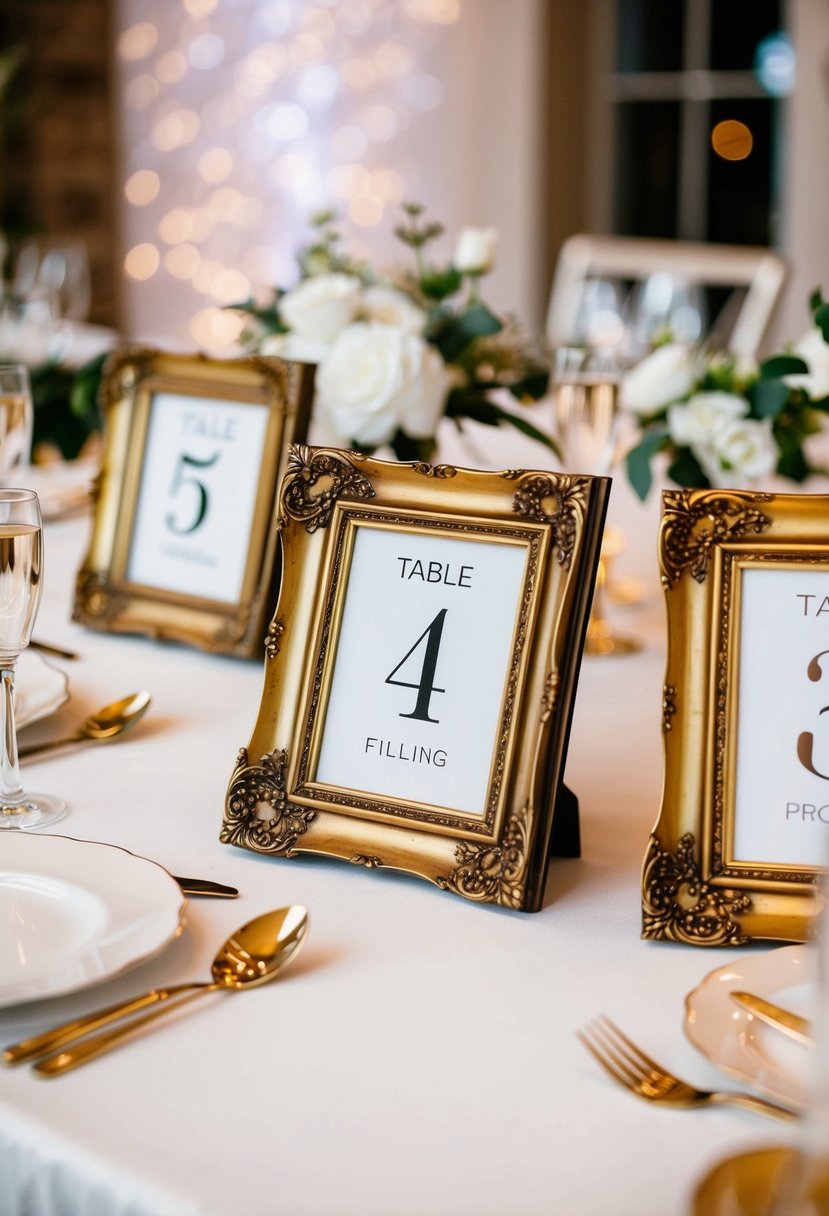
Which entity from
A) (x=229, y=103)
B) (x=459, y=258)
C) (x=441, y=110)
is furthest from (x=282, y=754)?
(x=229, y=103)

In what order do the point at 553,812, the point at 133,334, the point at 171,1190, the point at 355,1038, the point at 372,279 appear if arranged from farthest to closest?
the point at 133,334
the point at 372,279
the point at 553,812
the point at 355,1038
the point at 171,1190

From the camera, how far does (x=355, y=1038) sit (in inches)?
26.8

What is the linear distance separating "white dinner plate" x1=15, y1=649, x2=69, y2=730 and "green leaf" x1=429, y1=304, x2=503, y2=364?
0.57 metres

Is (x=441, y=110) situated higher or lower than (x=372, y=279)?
higher

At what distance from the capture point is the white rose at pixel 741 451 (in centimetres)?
Answer: 130

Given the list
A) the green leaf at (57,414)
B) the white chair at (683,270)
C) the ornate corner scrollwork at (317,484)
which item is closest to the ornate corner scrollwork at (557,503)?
the ornate corner scrollwork at (317,484)

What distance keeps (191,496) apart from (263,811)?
49 cm

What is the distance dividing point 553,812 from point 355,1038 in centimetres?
20

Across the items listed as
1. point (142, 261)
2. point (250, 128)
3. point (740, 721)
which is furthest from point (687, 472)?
point (142, 261)

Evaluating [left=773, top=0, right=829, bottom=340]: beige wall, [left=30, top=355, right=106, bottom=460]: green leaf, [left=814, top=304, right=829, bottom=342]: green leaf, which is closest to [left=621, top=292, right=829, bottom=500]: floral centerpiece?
[left=814, top=304, right=829, bottom=342]: green leaf

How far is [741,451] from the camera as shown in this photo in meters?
1.31

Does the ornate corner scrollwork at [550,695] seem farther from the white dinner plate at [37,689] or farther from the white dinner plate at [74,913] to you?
the white dinner plate at [37,689]

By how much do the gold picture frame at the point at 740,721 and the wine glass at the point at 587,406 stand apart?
1.55 feet

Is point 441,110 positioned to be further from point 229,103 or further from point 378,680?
point 378,680
